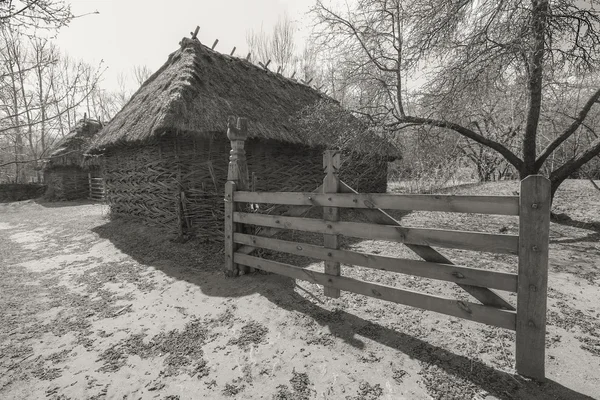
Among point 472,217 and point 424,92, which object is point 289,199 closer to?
point 424,92

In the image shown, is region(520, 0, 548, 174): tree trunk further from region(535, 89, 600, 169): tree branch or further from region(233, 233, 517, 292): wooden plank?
region(233, 233, 517, 292): wooden plank

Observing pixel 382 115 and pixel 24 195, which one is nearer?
pixel 382 115

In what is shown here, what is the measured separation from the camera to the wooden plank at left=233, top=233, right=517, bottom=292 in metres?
2.08

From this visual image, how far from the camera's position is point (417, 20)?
5.97m

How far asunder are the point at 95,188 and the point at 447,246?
16.8 meters

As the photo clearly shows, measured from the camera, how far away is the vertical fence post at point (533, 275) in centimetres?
188

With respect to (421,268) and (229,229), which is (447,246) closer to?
(421,268)

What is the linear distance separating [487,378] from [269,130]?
19.0ft

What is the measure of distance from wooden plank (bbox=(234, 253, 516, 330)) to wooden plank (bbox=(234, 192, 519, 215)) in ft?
2.25

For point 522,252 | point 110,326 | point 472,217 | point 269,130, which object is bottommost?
point 110,326

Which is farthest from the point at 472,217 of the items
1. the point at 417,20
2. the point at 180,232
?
the point at 180,232

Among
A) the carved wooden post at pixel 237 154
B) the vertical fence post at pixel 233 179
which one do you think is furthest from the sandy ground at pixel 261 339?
the carved wooden post at pixel 237 154

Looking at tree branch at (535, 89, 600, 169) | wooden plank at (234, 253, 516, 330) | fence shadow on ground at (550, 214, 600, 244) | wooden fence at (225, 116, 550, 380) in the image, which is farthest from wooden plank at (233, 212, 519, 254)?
tree branch at (535, 89, 600, 169)

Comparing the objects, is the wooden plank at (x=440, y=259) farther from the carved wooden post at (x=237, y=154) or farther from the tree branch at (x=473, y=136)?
the tree branch at (x=473, y=136)
